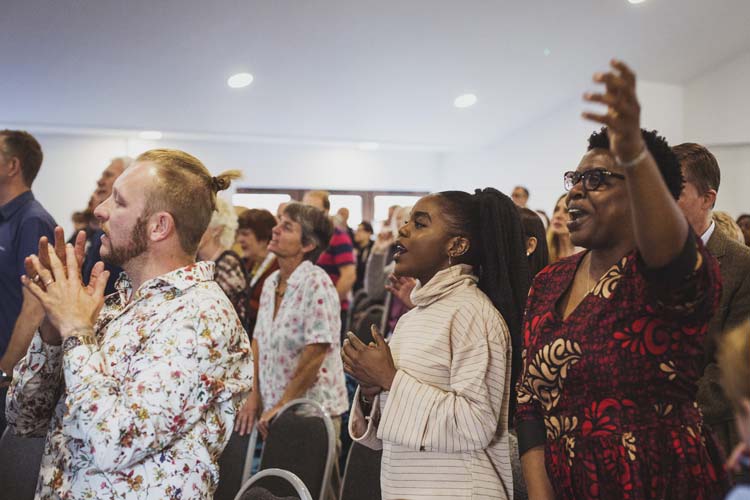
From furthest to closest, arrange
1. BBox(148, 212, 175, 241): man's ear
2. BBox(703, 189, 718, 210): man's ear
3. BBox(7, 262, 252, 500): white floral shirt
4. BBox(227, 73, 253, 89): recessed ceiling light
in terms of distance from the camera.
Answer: BBox(227, 73, 253, 89): recessed ceiling light < BBox(703, 189, 718, 210): man's ear < BBox(148, 212, 175, 241): man's ear < BBox(7, 262, 252, 500): white floral shirt

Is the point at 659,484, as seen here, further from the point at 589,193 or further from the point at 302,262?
the point at 302,262

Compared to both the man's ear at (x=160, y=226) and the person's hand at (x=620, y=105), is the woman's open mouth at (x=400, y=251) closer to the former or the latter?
the man's ear at (x=160, y=226)

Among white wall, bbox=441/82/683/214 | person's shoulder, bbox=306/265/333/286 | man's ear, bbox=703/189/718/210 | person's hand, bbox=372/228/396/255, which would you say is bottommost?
person's shoulder, bbox=306/265/333/286

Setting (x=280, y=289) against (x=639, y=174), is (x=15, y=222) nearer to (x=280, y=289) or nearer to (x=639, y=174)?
(x=280, y=289)

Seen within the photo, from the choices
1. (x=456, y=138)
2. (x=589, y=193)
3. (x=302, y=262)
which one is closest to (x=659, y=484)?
(x=589, y=193)

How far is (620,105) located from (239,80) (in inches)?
297

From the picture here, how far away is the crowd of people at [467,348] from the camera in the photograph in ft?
4.70

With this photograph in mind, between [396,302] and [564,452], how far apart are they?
3.21 m

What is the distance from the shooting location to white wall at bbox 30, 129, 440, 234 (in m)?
10.7

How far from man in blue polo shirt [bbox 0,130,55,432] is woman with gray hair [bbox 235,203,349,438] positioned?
40.5 inches

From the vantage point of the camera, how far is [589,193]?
5.20 ft

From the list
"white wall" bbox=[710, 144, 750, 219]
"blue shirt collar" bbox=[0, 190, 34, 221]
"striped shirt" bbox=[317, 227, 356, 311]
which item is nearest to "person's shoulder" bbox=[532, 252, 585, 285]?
"blue shirt collar" bbox=[0, 190, 34, 221]

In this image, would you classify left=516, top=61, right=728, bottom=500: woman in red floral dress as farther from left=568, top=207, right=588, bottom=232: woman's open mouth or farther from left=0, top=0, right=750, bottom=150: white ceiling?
left=0, top=0, right=750, bottom=150: white ceiling

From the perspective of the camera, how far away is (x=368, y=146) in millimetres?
11969
